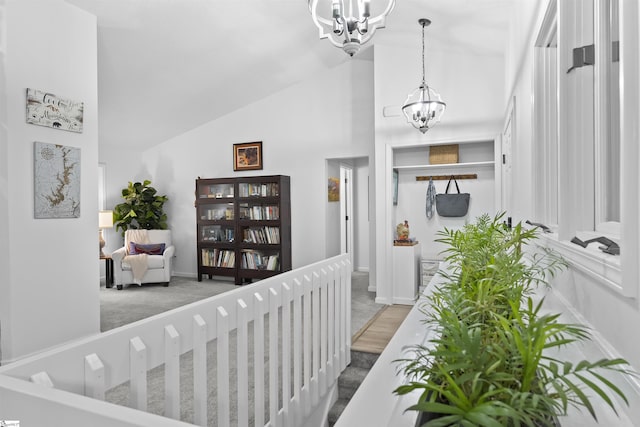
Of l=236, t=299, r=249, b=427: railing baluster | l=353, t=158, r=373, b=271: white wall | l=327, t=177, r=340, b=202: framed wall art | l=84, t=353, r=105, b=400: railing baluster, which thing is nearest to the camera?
l=84, t=353, r=105, b=400: railing baluster

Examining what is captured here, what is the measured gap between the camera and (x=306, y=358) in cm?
221

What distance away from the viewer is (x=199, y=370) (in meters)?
1.31

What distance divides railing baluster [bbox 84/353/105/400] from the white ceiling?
355 cm

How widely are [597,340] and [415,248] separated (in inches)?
156

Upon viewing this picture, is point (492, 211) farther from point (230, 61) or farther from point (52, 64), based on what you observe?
point (52, 64)

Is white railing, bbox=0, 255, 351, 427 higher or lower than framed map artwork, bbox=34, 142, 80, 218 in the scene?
lower

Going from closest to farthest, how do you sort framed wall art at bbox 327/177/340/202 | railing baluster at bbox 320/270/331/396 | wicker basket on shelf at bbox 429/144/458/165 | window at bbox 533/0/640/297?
1. window at bbox 533/0/640/297
2. railing baluster at bbox 320/270/331/396
3. wicker basket on shelf at bbox 429/144/458/165
4. framed wall art at bbox 327/177/340/202

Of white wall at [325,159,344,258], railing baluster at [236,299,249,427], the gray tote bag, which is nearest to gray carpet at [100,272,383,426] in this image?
white wall at [325,159,344,258]

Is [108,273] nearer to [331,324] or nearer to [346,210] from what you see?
[346,210]

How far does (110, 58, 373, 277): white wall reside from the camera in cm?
555

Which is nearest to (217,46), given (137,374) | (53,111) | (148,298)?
(53,111)

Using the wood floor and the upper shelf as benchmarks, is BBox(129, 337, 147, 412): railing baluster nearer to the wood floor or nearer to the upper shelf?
the wood floor

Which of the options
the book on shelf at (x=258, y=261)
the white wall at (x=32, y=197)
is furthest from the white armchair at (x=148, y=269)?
the white wall at (x=32, y=197)

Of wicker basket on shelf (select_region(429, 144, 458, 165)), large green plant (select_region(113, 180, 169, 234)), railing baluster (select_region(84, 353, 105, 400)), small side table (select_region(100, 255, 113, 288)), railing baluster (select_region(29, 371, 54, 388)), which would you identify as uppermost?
wicker basket on shelf (select_region(429, 144, 458, 165))
